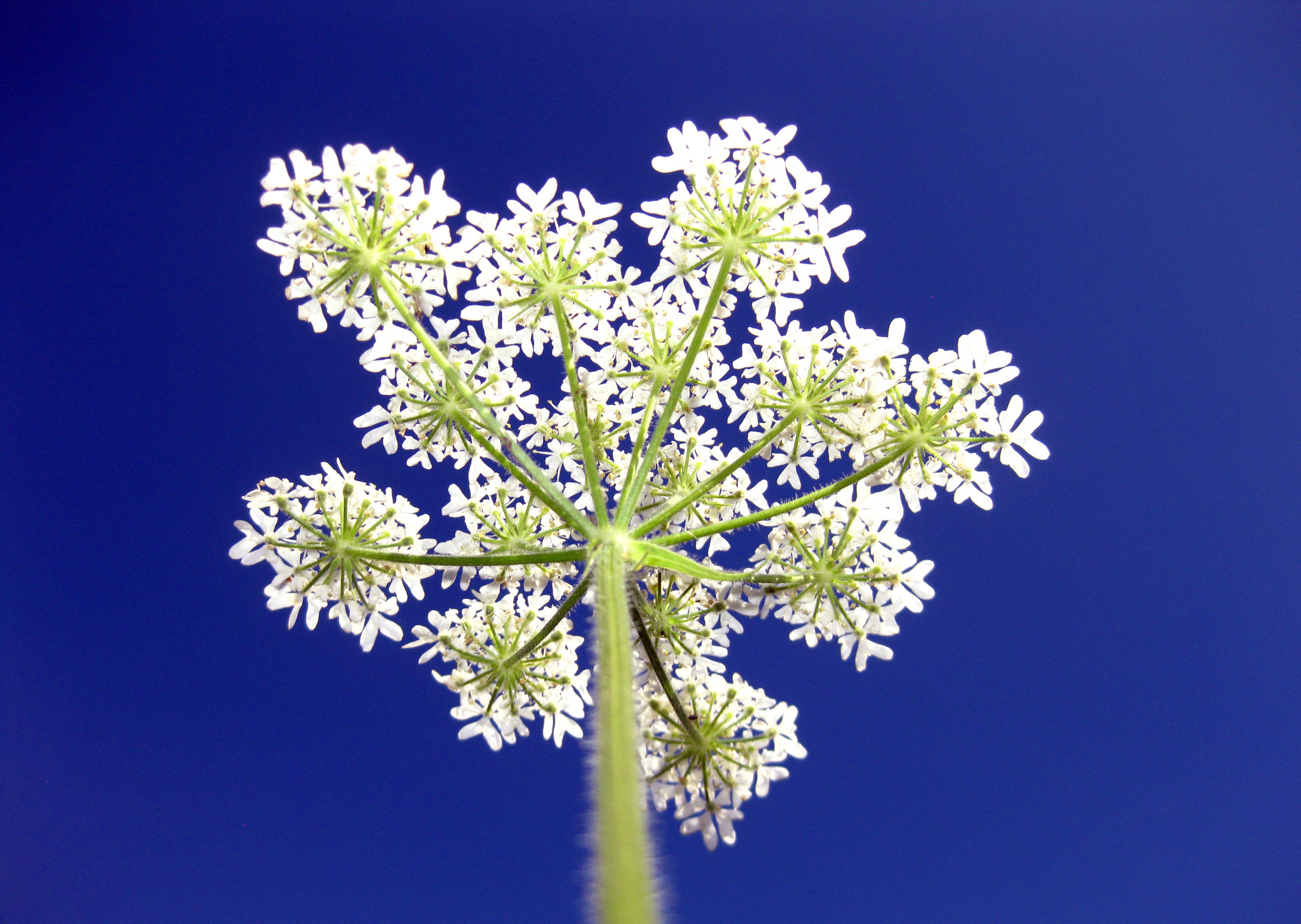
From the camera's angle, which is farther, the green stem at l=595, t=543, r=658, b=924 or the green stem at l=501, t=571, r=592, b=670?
the green stem at l=501, t=571, r=592, b=670

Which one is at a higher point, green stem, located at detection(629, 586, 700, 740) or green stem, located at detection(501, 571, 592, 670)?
green stem, located at detection(501, 571, 592, 670)

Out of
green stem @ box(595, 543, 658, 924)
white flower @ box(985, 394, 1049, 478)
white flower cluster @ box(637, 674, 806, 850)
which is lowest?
green stem @ box(595, 543, 658, 924)

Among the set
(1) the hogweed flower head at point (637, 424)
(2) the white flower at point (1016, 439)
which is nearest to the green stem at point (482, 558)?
(1) the hogweed flower head at point (637, 424)

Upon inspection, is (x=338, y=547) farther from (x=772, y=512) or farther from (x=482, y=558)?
(x=772, y=512)

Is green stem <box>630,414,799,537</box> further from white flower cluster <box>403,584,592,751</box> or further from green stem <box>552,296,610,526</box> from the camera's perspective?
white flower cluster <box>403,584,592,751</box>

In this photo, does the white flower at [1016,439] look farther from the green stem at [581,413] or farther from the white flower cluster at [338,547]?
the white flower cluster at [338,547]

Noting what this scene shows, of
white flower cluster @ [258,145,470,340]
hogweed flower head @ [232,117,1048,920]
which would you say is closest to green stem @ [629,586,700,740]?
hogweed flower head @ [232,117,1048,920]

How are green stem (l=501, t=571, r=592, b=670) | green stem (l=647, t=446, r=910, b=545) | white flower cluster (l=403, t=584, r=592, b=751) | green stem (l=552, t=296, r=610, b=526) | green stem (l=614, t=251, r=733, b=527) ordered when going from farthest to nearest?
white flower cluster (l=403, t=584, r=592, b=751)
green stem (l=647, t=446, r=910, b=545)
green stem (l=501, t=571, r=592, b=670)
green stem (l=614, t=251, r=733, b=527)
green stem (l=552, t=296, r=610, b=526)
